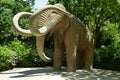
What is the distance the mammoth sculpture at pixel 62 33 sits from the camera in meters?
9.10

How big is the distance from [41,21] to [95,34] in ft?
21.6

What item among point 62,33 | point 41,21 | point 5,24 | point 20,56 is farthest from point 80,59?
point 5,24

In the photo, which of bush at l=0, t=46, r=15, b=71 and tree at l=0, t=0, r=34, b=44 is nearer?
bush at l=0, t=46, r=15, b=71

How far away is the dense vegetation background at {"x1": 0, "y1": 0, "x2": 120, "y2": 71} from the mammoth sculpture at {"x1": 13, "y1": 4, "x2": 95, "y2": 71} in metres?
1.82

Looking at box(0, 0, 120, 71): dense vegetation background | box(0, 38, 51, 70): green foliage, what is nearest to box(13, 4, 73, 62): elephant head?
box(0, 0, 120, 71): dense vegetation background

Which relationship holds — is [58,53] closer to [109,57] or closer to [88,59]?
[88,59]

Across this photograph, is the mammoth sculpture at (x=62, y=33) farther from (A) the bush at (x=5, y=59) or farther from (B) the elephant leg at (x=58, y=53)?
(A) the bush at (x=5, y=59)

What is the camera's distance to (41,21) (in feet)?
30.7

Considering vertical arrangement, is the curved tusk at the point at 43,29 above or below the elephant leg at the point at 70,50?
above

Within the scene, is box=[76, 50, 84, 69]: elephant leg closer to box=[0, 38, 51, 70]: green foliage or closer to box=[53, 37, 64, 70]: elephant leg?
box=[53, 37, 64, 70]: elephant leg

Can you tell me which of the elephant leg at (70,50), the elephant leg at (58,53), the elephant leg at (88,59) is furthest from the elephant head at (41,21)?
the elephant leg at (88,59)

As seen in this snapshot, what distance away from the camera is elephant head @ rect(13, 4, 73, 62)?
28.4 ft

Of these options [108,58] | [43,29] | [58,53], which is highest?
Answer: [43,29]

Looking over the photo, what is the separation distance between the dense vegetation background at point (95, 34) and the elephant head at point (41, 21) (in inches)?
119
